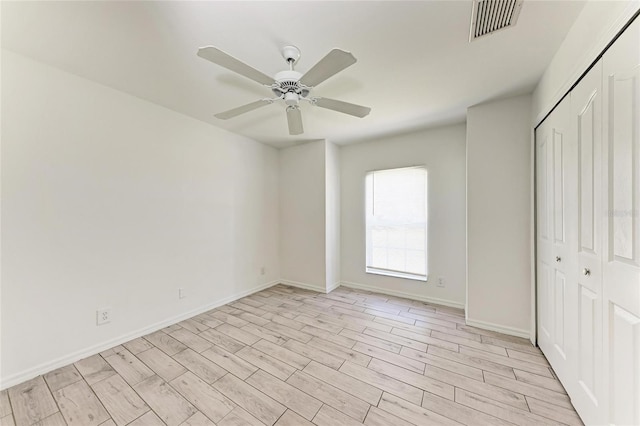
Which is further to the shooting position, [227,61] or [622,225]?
[227,61]

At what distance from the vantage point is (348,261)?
4.01 m

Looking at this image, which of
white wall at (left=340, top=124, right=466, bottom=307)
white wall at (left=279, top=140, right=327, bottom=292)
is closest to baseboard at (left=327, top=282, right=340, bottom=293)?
white wall at (left=279, top=140, right=327, bottom=292)

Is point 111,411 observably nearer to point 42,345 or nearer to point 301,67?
point 42,345

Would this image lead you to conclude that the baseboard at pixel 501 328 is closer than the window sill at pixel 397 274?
Yes

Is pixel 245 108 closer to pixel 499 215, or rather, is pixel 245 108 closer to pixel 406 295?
pixel 499 215

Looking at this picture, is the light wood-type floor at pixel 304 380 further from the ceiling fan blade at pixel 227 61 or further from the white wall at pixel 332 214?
the ceiling fan blade at pixel 227 61

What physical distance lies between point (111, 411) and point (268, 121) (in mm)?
2947

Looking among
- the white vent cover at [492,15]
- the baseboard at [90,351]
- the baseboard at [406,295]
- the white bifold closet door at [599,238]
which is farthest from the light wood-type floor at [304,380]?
the white vent cover at [492,15]

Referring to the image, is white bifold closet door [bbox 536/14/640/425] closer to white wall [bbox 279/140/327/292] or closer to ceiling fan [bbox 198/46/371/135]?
ceiling fan [bbox 198/46/371/135]

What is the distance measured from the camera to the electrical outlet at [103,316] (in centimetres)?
214

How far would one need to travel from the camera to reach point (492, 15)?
1.37 m

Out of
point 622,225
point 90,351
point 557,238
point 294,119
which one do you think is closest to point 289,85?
point 294,119

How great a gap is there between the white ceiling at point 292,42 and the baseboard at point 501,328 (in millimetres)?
2358

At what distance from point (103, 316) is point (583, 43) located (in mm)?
4134
